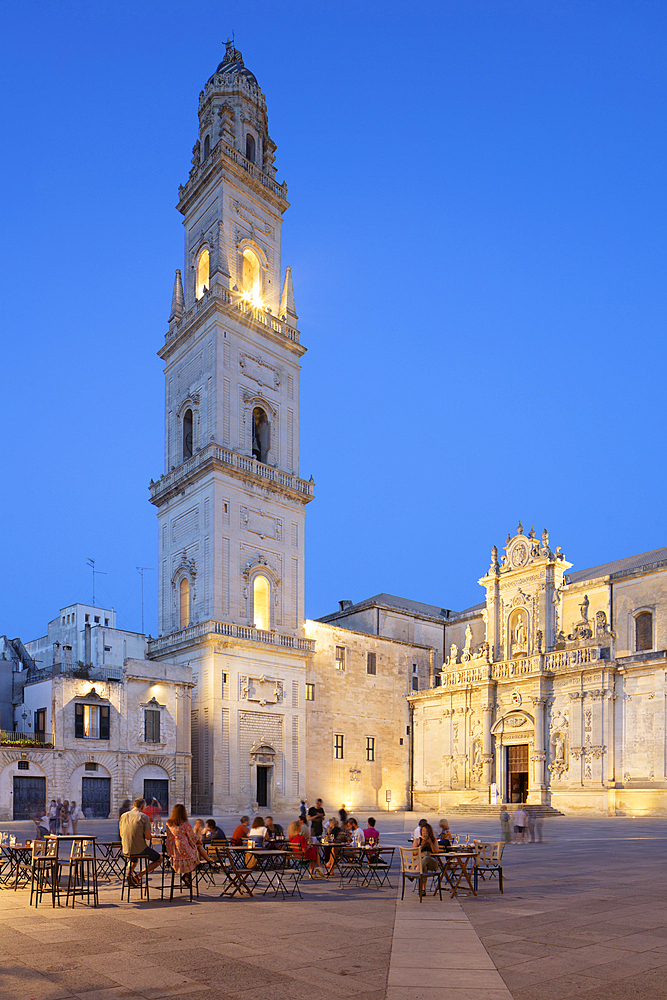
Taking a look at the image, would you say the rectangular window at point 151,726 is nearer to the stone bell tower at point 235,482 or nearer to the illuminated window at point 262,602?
the stone bell tower at point 235,482

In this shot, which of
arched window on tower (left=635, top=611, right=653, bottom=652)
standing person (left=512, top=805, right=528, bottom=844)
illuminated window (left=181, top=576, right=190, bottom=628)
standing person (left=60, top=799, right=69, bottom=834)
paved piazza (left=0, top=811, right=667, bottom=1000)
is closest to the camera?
paved piazza (left=0, top=811, right=667, bottom=1000)

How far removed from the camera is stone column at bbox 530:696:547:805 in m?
43.4

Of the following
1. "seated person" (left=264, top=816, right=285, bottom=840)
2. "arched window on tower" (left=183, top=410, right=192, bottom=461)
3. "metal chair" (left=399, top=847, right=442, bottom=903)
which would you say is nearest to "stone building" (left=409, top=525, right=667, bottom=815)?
"arched window on tower" (left=183, top=410, right=192, bottom=461)

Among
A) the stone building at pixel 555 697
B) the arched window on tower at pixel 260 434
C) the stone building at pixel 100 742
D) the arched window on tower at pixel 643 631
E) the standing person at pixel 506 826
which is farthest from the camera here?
the arched window on tower at pixel 260 434

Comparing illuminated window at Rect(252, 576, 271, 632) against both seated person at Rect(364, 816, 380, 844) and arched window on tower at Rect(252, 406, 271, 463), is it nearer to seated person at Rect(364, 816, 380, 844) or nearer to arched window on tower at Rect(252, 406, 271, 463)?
arched window on tower at Rect(252, 406, 271, 463)

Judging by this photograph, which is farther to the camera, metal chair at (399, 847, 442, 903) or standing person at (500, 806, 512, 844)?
standing person at (500, 806, 512, 844)

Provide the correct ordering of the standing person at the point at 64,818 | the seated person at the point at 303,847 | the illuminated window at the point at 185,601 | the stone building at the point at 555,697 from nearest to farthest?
the seated person at the point at 303,847, the standing person at the point at 64,818, the stone building at the point at 555,697, the illuminated window at the point at 185,601

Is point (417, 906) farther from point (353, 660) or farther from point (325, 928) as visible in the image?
point (353, 660)

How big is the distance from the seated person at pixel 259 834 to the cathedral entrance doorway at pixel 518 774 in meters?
32.8

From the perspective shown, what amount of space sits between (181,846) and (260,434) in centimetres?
3442

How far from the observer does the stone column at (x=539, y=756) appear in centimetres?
4341

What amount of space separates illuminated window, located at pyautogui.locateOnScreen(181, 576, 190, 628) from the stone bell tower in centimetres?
15

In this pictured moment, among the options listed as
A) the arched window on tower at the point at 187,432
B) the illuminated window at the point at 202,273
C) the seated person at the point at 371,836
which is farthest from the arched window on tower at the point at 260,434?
the seated person at the point at 371,836

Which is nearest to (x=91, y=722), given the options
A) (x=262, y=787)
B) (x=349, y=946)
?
(x=262, y=787)
